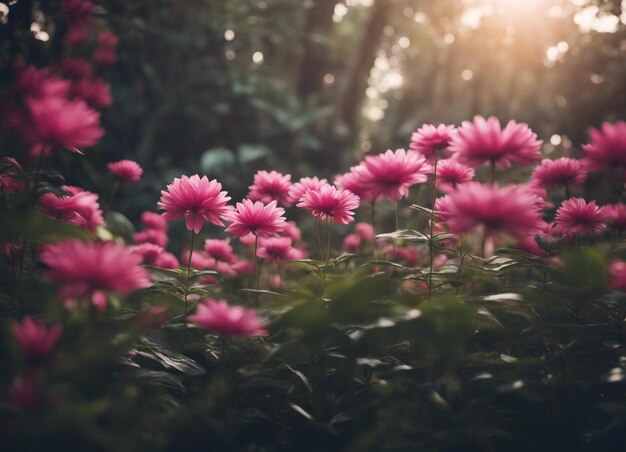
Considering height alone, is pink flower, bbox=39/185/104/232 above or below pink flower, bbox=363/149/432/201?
below

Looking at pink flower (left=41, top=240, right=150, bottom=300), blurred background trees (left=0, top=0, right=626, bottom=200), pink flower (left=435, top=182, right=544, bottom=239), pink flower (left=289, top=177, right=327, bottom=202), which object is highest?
blurred background trees (left=0, top=0, right=626, bottom=200)

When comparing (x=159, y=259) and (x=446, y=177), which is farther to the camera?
(x=159, y=259)

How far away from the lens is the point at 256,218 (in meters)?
1.42

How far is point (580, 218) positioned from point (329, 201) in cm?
74

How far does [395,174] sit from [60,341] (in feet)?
2.95

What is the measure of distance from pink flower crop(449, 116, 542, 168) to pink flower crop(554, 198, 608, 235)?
13.3 inches

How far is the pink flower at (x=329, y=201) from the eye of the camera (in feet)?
4.68

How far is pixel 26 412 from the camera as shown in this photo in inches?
31.3

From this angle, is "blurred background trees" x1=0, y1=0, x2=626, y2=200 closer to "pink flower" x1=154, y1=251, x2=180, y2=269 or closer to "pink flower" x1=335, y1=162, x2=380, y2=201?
"pink flower" x1=154, y1=251, x2=180, y2=269

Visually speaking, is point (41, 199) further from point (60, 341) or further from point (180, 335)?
point (60, 341)

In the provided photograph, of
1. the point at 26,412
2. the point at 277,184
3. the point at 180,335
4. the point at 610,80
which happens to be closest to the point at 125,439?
the point at 26,412

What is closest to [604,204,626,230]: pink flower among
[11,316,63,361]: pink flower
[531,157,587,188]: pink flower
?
[531,157,587,188]: pink flower

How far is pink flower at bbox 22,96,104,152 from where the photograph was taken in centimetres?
94

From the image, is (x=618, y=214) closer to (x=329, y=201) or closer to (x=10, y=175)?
(x=329, y=201)
